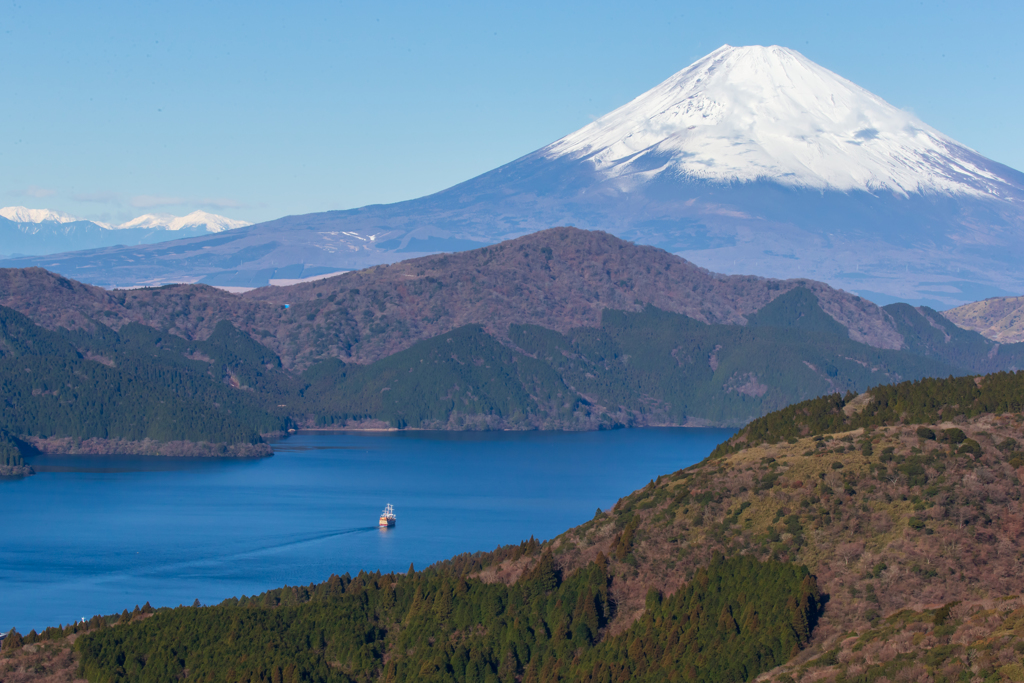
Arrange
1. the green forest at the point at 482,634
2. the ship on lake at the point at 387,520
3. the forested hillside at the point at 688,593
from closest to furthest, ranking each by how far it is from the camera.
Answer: the green forest at the point at 482,634 < the forested hillside at the point at 688,593 < the ship on lake at the point at 387,520

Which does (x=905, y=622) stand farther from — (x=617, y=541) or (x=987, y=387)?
(x=987, y=387)

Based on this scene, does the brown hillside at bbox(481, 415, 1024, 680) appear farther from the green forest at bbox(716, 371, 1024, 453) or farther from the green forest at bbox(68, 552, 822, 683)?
the green forest at bbox(716, 371, 1024, 453)

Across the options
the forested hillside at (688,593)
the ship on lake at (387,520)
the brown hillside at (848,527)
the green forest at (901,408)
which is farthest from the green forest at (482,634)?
the ship on lake at (387,520)

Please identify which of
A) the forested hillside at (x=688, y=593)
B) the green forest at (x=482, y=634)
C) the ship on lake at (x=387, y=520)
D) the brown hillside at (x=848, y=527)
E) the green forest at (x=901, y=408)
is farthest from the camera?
the ship on lake at (x=387, y=520)

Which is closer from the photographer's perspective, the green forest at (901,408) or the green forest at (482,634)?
the green forest at (482,634)

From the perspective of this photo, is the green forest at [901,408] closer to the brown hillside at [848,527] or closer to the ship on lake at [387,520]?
the brown hillside at [848,527]

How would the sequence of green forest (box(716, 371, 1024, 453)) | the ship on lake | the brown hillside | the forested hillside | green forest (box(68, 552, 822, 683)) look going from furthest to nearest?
1. the ship on lake
2. green forest (box(716, 371, 1024, 453))
3. the brown hillside
4. the forested hillside
5. green forest (box(68, 552, 822, 683))

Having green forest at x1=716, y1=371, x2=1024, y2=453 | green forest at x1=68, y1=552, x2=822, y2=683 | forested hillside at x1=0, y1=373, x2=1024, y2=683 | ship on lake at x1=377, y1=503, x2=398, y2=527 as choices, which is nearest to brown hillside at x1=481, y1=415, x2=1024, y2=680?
forested hillside at x1=0, y1=373, x2=1024, y2=683
